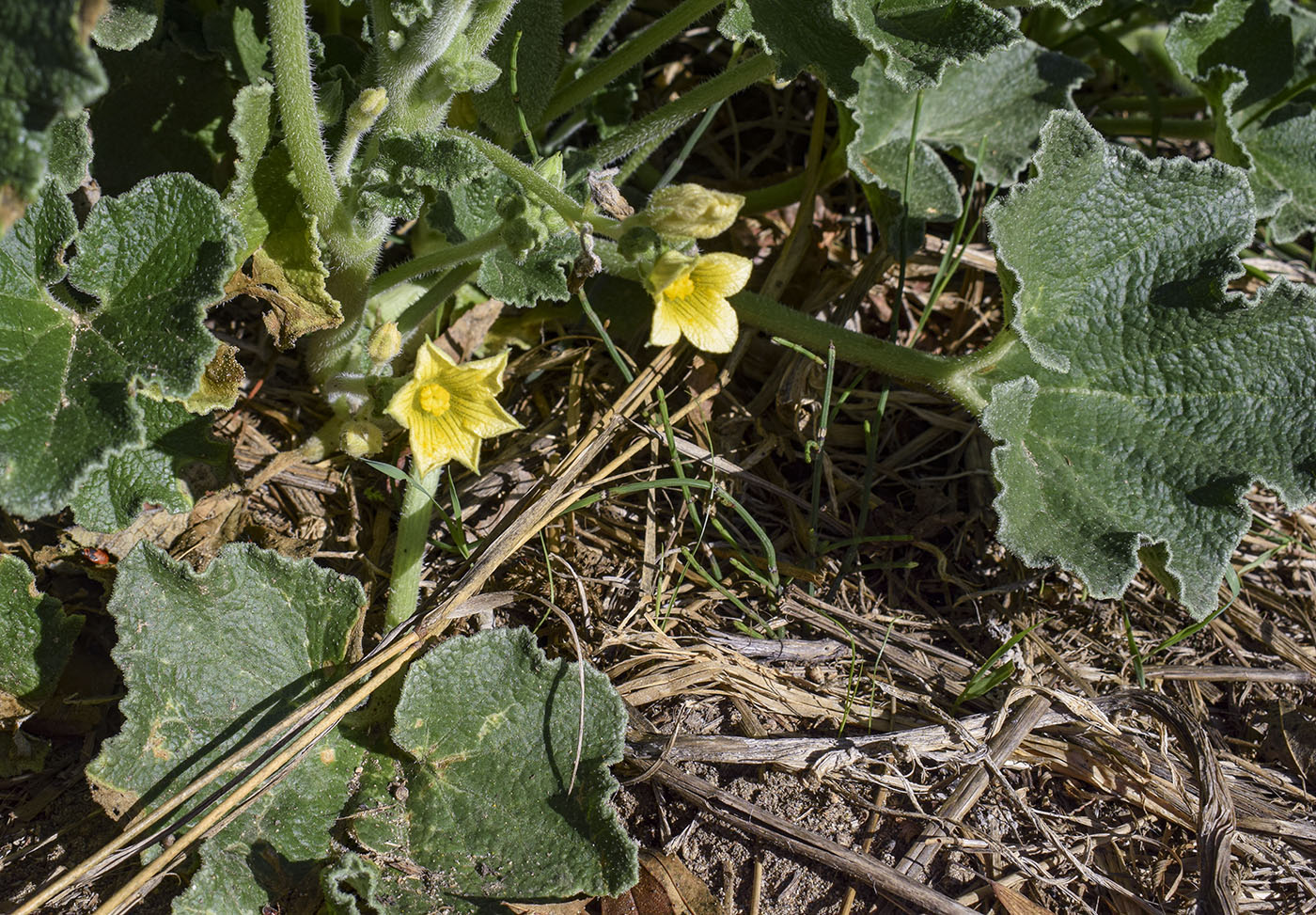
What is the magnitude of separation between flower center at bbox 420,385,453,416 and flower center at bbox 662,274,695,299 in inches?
24.4

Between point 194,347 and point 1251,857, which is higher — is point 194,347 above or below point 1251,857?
Result: above

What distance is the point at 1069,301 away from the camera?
3070 mm

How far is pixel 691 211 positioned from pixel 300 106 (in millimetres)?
982

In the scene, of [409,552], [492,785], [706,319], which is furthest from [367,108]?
[492,785]

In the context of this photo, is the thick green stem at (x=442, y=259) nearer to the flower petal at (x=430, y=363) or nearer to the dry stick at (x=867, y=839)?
the flower petal at (x=430, y=363)

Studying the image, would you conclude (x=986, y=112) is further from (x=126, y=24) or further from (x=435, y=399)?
(x=126, y=24)

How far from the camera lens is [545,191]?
2.43m

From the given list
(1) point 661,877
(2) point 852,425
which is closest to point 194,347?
(1) point 661,877

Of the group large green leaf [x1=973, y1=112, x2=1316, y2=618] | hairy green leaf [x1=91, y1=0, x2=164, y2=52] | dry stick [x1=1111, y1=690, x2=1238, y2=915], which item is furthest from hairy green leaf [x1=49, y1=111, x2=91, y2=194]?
dry stick [x1=1111, y1=690, x2=1238, y2=915]

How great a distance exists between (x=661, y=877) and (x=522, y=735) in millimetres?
490

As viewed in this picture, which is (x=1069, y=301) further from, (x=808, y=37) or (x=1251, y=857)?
(x=1251, y=857)

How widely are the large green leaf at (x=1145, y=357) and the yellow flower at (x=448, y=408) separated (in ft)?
4.43

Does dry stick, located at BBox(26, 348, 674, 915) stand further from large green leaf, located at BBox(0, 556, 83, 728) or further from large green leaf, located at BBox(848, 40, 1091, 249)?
large green leaf, located at BBox(848, 40, 1091, 249)

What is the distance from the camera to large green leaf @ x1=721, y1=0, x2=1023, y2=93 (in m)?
2.48
